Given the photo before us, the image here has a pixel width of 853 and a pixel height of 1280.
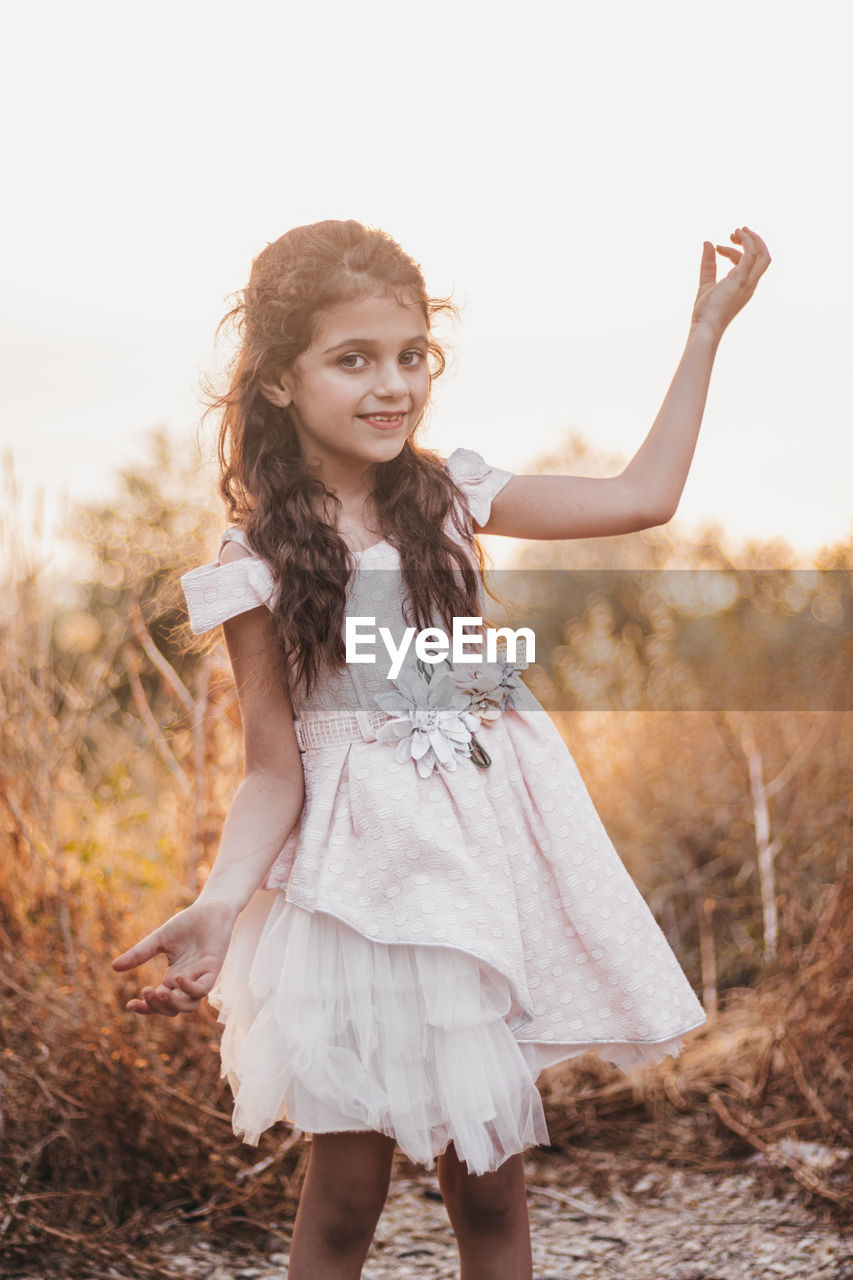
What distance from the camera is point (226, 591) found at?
150cm

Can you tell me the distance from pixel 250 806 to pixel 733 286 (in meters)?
0.91

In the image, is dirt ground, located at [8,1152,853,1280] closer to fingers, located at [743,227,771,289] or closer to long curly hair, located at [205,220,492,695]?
long curly hair, located at [205,220,492,695]

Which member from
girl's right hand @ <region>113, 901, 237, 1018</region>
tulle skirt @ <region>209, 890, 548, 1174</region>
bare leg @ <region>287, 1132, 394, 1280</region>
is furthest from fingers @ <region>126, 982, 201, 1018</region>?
bare leg @ <region>287, 1132, 394, 1280</region>

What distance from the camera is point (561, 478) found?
1650mm

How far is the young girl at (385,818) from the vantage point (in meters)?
1.41

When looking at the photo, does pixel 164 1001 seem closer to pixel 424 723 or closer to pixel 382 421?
pixel 424 723

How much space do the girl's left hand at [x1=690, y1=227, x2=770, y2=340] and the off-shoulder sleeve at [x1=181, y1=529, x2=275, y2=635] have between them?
660 millimetres

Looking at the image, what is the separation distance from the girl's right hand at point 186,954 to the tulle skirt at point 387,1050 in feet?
0.30

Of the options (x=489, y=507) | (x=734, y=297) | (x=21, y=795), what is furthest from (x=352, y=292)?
(x=21, y=795)

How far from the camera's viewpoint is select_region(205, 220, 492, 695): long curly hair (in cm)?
151

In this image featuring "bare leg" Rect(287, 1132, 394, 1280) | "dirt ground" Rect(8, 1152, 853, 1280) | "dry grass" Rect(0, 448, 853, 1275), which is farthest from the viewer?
"dry grass" Rect(0, 448, 853, 1275)

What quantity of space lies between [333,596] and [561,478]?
36 centimetres

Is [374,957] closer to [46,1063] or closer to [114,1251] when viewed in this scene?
[114,1251]

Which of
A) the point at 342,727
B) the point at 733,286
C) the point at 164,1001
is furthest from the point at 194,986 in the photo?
the point at 733,286
